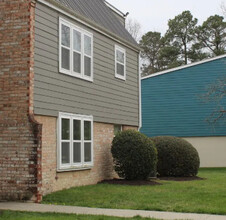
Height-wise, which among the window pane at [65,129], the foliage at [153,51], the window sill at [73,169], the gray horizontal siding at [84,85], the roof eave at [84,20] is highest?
the foliage at [153,51]

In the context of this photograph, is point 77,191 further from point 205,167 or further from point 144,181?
point 205,167

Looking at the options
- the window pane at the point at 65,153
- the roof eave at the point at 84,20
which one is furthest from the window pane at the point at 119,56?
the window pane at the point at 65,153

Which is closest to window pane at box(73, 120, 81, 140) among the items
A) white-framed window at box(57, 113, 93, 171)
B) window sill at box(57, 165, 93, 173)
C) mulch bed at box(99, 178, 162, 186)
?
white-framed window at box(57, 113, 93, 171)

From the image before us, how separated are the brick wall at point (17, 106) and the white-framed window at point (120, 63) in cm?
630

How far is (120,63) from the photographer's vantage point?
19344 mm

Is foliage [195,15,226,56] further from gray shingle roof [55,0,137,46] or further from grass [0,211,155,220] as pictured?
grass [0,211,155,220]

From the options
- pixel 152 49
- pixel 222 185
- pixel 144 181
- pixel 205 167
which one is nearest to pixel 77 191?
pixel 144 181

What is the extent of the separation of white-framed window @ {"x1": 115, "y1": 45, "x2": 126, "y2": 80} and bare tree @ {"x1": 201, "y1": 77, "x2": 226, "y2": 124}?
10.8 metres

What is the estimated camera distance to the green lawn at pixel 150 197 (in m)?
11.3

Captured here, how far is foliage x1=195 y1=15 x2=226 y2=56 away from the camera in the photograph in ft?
163

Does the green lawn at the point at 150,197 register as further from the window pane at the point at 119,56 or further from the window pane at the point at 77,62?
the window pane at the point at 119,56

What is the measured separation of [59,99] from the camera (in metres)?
14.4

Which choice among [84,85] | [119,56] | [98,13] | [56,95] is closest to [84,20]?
[84,85]

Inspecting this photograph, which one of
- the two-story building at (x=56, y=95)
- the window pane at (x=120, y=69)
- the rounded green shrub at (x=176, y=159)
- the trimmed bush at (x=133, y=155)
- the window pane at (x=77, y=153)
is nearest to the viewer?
the two-story building at (x=56, y=95)
